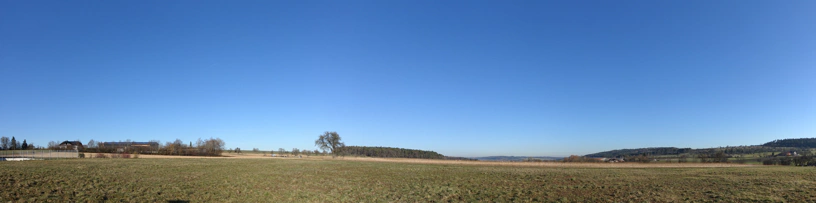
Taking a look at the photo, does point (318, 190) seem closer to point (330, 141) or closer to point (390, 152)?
point (330, 141)

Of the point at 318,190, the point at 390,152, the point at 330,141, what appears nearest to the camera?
the point at 318,190

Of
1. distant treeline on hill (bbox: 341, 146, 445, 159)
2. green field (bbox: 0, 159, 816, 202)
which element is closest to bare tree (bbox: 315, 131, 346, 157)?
distant treeline on hill (bbox: 341, 146, 445, 159)

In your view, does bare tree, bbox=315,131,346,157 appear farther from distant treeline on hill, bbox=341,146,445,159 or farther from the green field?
the green field

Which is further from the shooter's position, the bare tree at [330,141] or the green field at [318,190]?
the bare tree at [330,141]

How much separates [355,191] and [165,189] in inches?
376

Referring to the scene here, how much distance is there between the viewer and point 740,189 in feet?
74.7

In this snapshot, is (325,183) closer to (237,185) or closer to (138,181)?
(237,185)

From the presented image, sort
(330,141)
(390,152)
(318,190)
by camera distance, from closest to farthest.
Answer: (318,190) < (330,141) < (390,152)

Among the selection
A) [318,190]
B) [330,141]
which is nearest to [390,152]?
[330,141]

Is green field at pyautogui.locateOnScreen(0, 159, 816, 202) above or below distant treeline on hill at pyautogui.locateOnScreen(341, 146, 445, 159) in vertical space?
above

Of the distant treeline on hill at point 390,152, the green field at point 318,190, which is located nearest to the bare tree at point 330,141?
the distant treeline on hill at point 390,152

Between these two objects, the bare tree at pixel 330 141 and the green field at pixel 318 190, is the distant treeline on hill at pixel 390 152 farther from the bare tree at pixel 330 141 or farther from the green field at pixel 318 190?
the green field at pixel 318 190

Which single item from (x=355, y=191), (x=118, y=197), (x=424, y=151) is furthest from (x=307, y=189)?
(x=424, y=151)

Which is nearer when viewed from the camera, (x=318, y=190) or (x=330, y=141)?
(x=318, y=190)
